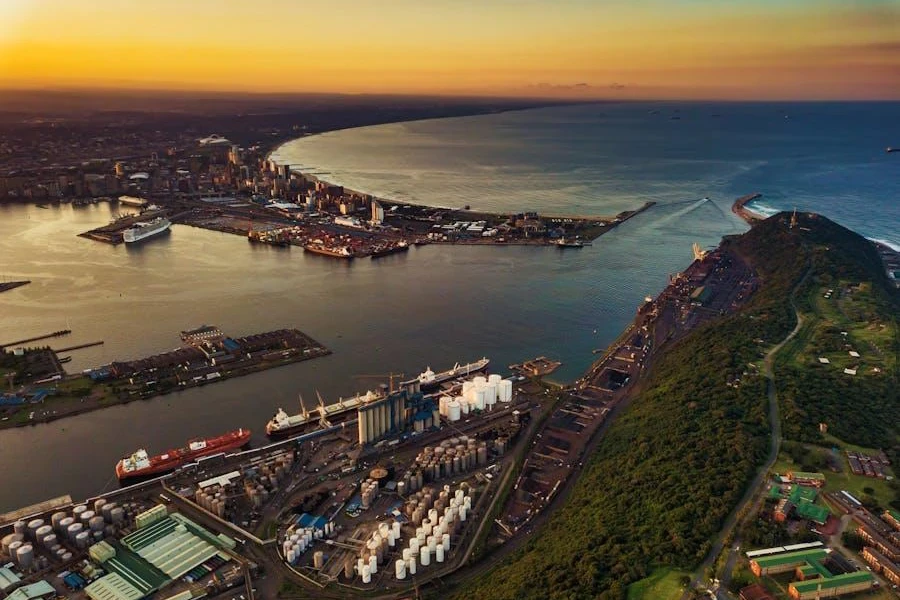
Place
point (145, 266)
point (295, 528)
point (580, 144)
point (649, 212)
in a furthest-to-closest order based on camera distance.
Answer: point (580, 144), point (649, 212), point (145, 266), point (295, 528)

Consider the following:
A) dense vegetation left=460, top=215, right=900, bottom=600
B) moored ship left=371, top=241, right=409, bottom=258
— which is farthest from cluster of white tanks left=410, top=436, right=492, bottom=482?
moored ship left=371, top=241, right=409, bottom=258

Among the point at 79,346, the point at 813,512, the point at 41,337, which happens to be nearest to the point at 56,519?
the point at 79,346

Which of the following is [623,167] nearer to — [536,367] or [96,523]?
[536,367]

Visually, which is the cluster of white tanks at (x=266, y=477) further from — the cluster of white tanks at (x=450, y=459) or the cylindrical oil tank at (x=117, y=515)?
the cluster of white tanks at (x=450, y=459)

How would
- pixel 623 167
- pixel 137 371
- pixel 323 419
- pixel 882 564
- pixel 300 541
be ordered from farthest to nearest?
1. pixel 623 167
2. pixel 137 371
3. pixel 323 419
4. pixel 300 541
5. pixel 882 564

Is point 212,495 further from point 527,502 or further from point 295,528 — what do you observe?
point 527,502

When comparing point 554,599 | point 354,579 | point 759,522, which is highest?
point 759,522

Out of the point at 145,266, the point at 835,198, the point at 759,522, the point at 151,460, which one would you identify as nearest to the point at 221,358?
the point at 151,460
